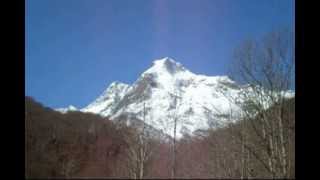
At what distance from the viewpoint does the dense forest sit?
13.3m

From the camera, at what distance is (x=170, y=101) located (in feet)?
65.0

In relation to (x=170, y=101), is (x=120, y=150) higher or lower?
lower

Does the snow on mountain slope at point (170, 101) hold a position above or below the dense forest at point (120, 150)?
above

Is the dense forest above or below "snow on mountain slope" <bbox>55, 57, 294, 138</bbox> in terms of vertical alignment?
below

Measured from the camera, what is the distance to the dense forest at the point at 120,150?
13312mm

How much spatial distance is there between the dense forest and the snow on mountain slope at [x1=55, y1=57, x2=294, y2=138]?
29.1 inches

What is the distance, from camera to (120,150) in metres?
19.0

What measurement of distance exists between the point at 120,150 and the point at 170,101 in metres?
3.12

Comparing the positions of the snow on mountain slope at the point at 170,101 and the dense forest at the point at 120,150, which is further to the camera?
the snow on mountain slope at the point at 170,101

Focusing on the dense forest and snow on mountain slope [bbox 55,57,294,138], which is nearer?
the dense forest

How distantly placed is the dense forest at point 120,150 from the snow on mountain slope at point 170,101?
0.74 meters
